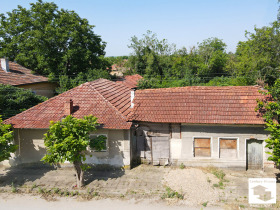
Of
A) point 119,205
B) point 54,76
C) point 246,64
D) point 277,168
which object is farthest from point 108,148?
point 246,64

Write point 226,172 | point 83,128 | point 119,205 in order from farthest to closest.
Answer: point 226,172, point 83,128, point 119,205

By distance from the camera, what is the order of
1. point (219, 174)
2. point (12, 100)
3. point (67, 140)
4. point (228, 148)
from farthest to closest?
point (12, 100), point (228, 148), point (219, 174), point (67, 140)

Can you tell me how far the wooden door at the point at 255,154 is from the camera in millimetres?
13001

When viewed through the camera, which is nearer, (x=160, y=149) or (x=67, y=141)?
(x=67, y=141)

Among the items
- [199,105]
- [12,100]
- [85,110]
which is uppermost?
[12,100]

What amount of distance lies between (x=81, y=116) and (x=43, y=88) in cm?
1473

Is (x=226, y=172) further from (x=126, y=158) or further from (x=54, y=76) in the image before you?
(x=54, y=76)

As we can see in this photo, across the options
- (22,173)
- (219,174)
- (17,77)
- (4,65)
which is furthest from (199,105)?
(4,65)

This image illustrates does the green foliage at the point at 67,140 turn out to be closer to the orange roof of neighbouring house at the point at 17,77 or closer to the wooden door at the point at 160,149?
the wooden door at the point at 160,149

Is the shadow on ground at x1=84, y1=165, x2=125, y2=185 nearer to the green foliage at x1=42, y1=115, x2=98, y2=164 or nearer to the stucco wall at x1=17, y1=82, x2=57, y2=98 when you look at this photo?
the green foliage at x1=42, y1=115, x2=98, y2=164

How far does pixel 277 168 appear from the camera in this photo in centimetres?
1288

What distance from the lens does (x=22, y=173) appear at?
43.3ft

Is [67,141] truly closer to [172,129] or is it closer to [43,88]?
[172,129]

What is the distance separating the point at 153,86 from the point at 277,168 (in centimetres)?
1721
